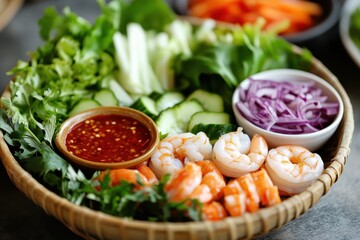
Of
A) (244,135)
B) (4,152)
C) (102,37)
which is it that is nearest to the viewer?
(4,152)

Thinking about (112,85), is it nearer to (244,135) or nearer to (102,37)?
(102,37)

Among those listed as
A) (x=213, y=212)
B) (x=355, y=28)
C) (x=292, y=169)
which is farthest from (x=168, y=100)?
(x=355, y=28)

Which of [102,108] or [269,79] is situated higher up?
[102,108]

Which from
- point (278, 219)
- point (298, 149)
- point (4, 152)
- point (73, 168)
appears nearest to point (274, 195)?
point (278, 219)

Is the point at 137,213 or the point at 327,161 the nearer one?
the point at 137,213

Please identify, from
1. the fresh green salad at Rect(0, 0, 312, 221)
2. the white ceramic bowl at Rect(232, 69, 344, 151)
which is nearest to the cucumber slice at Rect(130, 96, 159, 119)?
the fresh green salad at Rect(0, 0, 312, 221)

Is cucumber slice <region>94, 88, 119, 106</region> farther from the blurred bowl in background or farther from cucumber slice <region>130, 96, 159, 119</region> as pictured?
the blurred bowl in background
